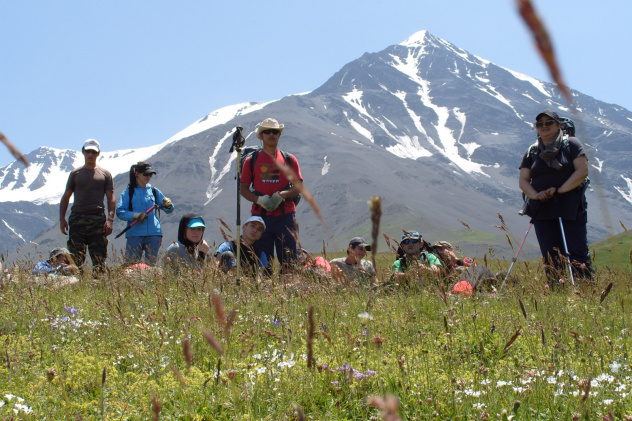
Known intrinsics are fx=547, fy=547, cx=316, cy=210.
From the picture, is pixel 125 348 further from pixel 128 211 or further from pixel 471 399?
pixel 128 211

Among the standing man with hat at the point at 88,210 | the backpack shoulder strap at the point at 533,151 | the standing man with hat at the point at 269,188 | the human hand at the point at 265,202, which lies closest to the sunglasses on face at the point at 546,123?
the backpack shoulder strap at the point at 533,151

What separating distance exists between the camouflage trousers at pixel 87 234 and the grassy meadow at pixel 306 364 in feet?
11.7

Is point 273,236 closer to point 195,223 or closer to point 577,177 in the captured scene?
point 195,223

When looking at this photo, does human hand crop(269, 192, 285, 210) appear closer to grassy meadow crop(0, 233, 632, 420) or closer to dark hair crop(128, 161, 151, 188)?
grassy meadow crop(0, 233, 632, 420)

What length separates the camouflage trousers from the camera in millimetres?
7828

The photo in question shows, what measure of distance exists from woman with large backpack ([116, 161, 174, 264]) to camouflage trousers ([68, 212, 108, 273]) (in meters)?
0.37

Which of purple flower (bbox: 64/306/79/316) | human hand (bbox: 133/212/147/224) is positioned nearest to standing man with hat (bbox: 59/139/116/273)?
human hand (bbox: 133/212/147/224)

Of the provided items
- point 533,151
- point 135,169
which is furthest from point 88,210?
point 533,151

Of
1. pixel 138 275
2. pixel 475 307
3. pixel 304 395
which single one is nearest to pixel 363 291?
pixel 475 307

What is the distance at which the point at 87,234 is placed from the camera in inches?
313

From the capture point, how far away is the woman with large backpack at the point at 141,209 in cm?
837

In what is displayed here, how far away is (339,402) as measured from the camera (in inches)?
104

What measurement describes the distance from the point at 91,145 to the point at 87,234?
1330 millimetres

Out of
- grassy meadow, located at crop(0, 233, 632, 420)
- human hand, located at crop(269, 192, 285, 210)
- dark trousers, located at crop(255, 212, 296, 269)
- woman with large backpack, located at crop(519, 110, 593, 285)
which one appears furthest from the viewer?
dark trousers, located at crop(255, 212, 296, 269)
